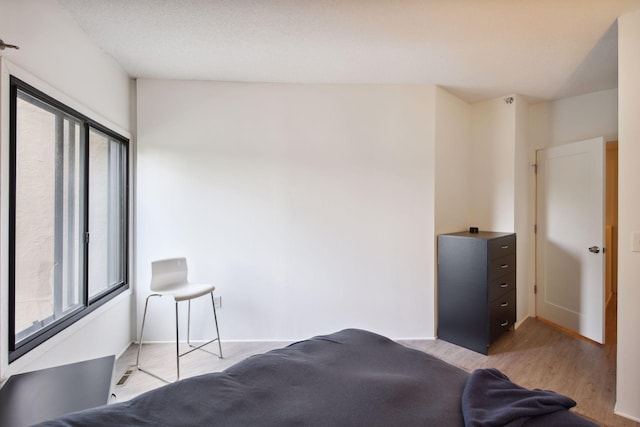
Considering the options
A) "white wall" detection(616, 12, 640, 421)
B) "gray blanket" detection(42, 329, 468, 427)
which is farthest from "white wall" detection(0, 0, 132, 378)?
"white wall" detection(616, 12, 640, 421)

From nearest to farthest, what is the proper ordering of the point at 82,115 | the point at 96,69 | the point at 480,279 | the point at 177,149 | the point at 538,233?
the point at 82,115, the point at 96,69, the point at 480,279, the point at 177,149, the point at 538,233

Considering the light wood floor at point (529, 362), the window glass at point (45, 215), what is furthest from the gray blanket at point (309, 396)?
the light wood floor at point (529, 362)

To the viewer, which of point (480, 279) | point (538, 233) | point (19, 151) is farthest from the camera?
point (538, 233)

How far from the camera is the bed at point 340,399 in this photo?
900mm

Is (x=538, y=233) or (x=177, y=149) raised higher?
(x=177, y=149)

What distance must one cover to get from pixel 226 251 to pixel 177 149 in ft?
3.52

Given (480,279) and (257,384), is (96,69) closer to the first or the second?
(257,384)

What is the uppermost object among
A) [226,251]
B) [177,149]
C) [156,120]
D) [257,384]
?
[156,120]

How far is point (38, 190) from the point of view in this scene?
5.49 ft

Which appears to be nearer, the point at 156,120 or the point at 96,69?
the point at 96,69

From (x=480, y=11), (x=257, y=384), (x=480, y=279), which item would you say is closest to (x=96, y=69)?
(x=257, y=384)

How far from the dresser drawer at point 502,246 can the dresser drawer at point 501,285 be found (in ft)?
0.73

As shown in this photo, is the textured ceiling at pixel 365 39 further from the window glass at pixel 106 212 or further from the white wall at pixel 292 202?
the window glass at pixel 106 212

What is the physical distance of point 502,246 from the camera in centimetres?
273
